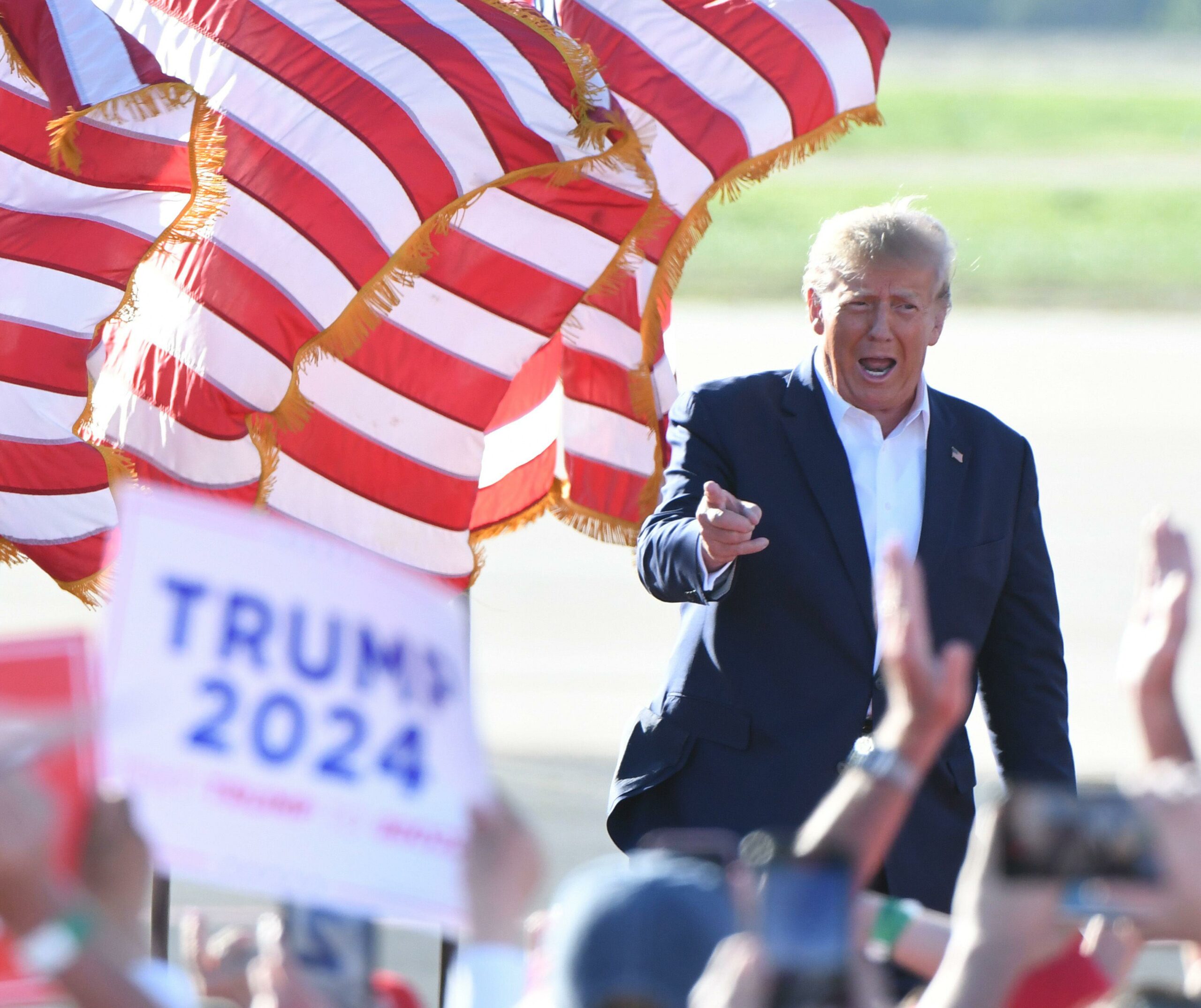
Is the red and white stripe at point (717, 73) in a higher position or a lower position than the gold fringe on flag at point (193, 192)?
higher

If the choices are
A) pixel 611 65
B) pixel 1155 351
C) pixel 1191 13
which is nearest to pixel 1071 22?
pixel 1191 13

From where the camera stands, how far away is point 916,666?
1799 mm

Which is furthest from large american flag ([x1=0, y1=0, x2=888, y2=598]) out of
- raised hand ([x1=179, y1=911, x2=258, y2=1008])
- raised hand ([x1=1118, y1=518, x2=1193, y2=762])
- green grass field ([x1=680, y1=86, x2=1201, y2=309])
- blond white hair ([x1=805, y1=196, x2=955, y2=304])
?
green grass field ([x1=680, y1=86, x2=1201, y2=309])

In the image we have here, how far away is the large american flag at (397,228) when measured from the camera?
143 inches

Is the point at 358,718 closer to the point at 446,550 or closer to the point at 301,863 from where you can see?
the point at 301,863

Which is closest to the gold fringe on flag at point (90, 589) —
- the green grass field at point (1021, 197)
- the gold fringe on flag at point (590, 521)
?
the gold fringe on flag at point (590, 521)

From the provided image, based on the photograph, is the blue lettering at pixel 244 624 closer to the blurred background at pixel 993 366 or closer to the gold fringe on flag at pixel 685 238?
the blurred background at pixel 993 366

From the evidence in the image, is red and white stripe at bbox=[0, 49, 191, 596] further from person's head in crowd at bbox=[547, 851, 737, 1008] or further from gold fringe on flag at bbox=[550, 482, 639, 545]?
person's head in crowd at bbox=[547, 851, 737, 1008]

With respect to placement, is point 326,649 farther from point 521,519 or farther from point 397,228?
point 521,519

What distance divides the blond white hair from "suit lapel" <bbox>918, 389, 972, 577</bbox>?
0.64ft

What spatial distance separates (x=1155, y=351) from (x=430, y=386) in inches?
612

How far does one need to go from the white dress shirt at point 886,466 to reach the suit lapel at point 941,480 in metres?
0.01

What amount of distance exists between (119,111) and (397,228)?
1.78ft

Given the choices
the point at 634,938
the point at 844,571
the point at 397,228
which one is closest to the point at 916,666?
the point at 634,938
